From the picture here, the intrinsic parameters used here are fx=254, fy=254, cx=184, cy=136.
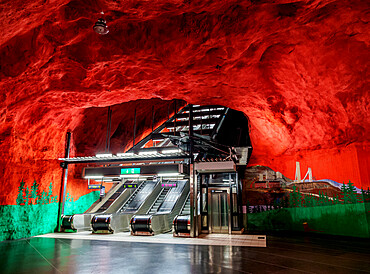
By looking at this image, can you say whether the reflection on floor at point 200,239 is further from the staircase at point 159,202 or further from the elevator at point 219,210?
the staircase at point 159,202

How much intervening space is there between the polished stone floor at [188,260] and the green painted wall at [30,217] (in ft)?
7.51

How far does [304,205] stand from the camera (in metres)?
12.8

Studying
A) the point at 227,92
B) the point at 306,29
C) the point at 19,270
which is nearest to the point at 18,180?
the point at 19,270

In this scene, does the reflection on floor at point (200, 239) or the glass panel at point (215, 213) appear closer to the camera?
the reflection on floor at point (200, 239)

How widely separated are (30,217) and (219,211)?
8782 millimetres

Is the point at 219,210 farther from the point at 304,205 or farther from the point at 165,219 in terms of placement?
the point at 304,205

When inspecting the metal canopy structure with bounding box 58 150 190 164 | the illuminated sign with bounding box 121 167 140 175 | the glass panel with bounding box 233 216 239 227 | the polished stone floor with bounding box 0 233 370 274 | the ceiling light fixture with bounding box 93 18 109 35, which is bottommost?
the polished stone floor with bounding box 0 233 370 274

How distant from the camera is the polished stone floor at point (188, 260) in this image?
16.9 feet

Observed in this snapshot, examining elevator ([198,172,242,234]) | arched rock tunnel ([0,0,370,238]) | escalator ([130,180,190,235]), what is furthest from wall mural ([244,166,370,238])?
escalator ([130,180,190,235])

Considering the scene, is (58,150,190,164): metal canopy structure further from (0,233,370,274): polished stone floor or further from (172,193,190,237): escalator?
(0,233,370,274): polished stone floor

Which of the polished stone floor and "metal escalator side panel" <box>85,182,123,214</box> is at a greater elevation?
"metal escalator side panel" <box>85,182,123,214</box>

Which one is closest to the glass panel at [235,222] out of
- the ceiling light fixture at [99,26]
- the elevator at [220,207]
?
the elevator at [220,207]

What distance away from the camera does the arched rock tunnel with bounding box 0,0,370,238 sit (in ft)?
23.0

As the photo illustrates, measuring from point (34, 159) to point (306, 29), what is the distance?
11.9 metres
